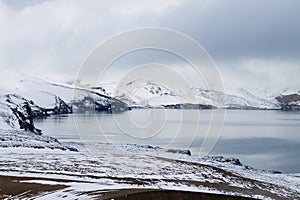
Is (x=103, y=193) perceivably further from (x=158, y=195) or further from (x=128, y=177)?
(x=128, y=177)

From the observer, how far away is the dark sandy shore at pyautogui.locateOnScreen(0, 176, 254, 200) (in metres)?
17.1

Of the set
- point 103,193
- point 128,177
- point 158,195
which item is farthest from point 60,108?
point 158,195

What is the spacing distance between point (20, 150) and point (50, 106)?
15050 centimetres

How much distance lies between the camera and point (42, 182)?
63.4 ft

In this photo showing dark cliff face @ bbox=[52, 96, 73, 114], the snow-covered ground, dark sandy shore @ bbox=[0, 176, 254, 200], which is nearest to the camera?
dark sandy shore @ bbox=[0, 176, 254, 200]

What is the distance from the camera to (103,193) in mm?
17625

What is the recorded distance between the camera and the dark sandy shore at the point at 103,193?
1711cm

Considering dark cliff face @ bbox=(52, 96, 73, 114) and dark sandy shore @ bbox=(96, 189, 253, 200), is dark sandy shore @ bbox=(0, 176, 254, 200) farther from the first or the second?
dark cliff face @ bbox=(52, 96, 73, 114)

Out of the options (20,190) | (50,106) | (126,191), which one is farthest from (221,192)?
(50,106)

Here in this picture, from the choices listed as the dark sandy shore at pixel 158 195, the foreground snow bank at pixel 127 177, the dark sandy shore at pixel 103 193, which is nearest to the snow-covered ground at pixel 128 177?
the foreground snow bank at pixel 127 177

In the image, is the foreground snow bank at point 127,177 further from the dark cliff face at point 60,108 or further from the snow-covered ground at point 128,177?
the dark cliff face at point 60,108

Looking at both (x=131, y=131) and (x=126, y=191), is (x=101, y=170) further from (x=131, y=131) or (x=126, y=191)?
(x=131, y=131)

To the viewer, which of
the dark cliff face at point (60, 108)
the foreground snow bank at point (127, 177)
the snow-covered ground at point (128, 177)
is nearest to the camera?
the foreground snow bank at point (127, 177)

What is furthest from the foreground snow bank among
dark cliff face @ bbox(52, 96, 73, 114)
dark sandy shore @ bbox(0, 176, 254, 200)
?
dark cliff face @ bbox(52, 96, 73, 114)
